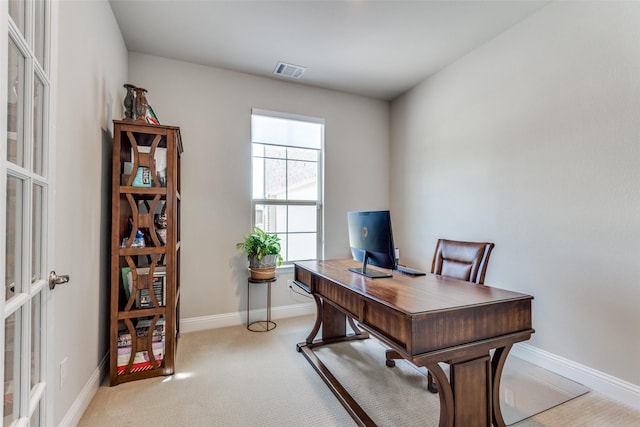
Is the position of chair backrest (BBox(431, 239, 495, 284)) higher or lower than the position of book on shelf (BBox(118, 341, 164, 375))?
higher

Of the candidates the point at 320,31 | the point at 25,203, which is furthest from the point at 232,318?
the point at 320,31

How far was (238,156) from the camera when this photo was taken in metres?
3.30

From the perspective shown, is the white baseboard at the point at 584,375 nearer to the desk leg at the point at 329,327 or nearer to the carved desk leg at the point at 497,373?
the carved desk leg at the point at 497,373

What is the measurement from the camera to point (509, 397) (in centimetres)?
193

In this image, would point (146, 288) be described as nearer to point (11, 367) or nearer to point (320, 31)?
point (11, 367)

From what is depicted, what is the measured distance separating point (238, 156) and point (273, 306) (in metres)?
1.78

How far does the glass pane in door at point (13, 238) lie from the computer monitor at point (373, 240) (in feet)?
5.38

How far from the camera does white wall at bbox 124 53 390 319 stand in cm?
304

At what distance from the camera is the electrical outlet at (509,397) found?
186 centimetres

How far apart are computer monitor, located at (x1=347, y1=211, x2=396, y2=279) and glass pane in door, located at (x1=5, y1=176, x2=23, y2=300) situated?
1.64 m

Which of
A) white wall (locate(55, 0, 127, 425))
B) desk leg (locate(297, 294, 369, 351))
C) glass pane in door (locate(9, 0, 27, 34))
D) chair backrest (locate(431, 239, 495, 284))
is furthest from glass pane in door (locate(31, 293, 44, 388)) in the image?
chair backrest (locate(431, 239, 495, 284))

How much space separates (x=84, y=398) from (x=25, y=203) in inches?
57.4

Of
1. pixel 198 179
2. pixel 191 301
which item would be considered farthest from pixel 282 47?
pixel 191 301

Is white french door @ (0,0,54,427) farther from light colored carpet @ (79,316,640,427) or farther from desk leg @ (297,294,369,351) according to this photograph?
desk leg @ (297,294,369,351)
